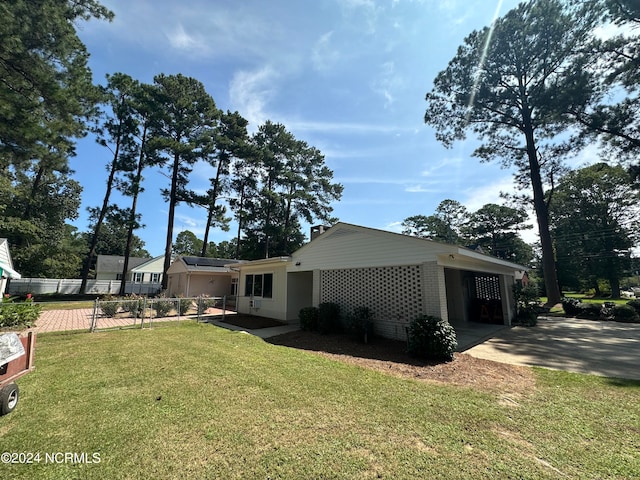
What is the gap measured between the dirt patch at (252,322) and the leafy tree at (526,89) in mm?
17978

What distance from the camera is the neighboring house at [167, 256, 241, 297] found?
19.5 meters

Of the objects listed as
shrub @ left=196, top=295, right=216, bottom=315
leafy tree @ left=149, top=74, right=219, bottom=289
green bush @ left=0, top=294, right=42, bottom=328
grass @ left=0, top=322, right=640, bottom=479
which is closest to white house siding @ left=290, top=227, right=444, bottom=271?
grass @ left=0, top=322, right=640, bottom=479

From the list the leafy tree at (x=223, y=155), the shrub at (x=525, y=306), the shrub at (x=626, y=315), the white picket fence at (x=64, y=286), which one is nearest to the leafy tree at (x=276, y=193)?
the leafy tree at (x=223, y=155)

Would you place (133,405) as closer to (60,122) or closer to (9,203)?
(60,122)

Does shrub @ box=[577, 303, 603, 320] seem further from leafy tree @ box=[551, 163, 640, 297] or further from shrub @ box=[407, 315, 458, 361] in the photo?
leafy tree @ box=[551, 163, 640, 297]

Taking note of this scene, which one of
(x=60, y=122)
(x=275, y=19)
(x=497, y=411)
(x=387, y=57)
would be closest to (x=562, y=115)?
(x=387, y=57)

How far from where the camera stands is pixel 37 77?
7.77 metres

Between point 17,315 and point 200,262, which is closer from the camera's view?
point 17,315

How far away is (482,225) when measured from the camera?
136 ft

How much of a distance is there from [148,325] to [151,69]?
984 cm

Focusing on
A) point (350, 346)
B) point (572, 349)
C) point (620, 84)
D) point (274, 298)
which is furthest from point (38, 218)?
point (620, 84)

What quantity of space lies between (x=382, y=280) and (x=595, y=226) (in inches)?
1501

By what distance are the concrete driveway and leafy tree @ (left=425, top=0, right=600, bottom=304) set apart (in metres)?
9.00

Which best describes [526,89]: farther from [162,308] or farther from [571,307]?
[162,308]
